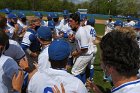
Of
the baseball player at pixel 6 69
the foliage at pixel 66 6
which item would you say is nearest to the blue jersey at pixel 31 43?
the baseball player at pixel 6 69

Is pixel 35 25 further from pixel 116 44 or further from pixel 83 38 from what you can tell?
pixel 116 44

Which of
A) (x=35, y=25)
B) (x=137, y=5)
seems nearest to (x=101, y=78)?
(x=35, y=25)

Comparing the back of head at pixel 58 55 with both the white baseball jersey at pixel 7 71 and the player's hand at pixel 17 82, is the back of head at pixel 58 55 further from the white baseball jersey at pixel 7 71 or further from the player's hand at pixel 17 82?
the white baseball jersey at pixel 7 71

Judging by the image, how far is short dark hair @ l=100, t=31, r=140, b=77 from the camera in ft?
8.43

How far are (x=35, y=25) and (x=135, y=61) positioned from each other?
6.01 meters

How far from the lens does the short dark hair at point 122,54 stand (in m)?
2.57

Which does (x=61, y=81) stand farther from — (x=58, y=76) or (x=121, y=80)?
(x=121, y=80)

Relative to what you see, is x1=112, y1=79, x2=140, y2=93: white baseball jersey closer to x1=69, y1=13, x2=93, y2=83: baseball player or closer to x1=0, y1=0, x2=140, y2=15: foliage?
x1=69, y1=13, x2=93, y2=83: baseball player

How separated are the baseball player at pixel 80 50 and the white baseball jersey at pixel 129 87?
5.94 meters

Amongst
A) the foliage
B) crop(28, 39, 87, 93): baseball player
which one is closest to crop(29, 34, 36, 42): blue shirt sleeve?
crop(28, 39, 87, 93): baseball player

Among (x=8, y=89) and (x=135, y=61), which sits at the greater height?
(x=135, y=61)

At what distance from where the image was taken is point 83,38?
860 centimetres

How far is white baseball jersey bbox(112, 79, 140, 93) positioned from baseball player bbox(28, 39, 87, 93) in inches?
37.0

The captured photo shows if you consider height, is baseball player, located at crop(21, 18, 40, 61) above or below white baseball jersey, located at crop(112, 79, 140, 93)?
below
